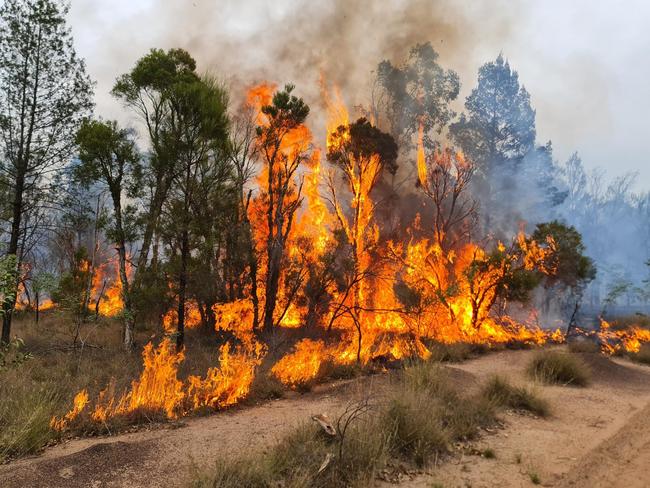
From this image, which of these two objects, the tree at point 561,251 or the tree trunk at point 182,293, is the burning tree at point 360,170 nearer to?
the tree at point 561,251

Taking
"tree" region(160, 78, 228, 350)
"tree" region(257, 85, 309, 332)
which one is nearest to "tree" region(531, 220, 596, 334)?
"tree" region(257, 85, 309, 332)

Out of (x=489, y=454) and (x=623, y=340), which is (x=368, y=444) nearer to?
(x=489, y=454)

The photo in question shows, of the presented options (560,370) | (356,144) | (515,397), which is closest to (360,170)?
(356,144)

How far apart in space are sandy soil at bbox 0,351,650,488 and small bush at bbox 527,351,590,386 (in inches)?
68.3

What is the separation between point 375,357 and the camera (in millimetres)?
12250

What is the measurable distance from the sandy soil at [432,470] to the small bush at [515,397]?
0.31 m

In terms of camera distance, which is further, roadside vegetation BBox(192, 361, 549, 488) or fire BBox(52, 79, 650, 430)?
fire BBox(52, 79, 650, 430)

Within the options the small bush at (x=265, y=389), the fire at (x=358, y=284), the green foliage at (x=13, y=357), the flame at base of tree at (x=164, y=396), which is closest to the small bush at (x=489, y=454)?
the small bush at (x=265, y=389)

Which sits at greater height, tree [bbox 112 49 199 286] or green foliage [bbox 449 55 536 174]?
green foliage [bbox 449 55 536 174]

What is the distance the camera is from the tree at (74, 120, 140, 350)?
40.3 ft

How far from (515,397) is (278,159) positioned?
12668mm

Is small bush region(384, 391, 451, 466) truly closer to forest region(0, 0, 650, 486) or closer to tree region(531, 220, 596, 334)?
forest region(0, 0, 650, 486)

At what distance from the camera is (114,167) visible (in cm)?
1301

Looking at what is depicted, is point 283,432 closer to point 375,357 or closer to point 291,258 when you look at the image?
point 375,357
